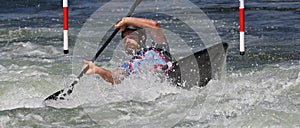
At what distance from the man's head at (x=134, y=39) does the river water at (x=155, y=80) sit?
33 cm

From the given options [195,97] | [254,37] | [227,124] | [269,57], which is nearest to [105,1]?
[254,37]

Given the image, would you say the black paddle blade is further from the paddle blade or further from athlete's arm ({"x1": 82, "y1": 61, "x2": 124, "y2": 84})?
athlete's arm ({"x1": 82, "y1": 61, "x2": 124, "y2": 84})

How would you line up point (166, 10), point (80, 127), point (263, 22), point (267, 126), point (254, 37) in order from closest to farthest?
1. point (267, 126)
2. point (80, 127)
3. point (254, 37)
4. point (263, 22)
5. point (166, 10)

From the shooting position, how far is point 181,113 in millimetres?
6109

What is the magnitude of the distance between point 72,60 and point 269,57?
10.1 feet

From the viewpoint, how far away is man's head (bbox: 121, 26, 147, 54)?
22.8 feet

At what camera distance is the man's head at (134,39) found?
6949mm

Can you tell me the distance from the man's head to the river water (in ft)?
1.07

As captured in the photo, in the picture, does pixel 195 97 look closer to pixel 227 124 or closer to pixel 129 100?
pixel 129 100

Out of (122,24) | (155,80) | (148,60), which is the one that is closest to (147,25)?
(122,24)

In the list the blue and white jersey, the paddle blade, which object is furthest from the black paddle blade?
the blue and white jersey

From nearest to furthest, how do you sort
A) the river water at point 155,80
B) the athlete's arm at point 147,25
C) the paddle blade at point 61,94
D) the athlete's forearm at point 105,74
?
the river water at point 155,80 < the athlete's forearm at point 105,74 < the paddle blade at point 61,94 < the athlete's arm at point 147,25

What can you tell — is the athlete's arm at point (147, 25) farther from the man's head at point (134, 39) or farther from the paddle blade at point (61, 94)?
the paddle blade at point (61, 94)

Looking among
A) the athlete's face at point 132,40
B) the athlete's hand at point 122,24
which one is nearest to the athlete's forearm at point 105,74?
the athlete's face at point 132,40
